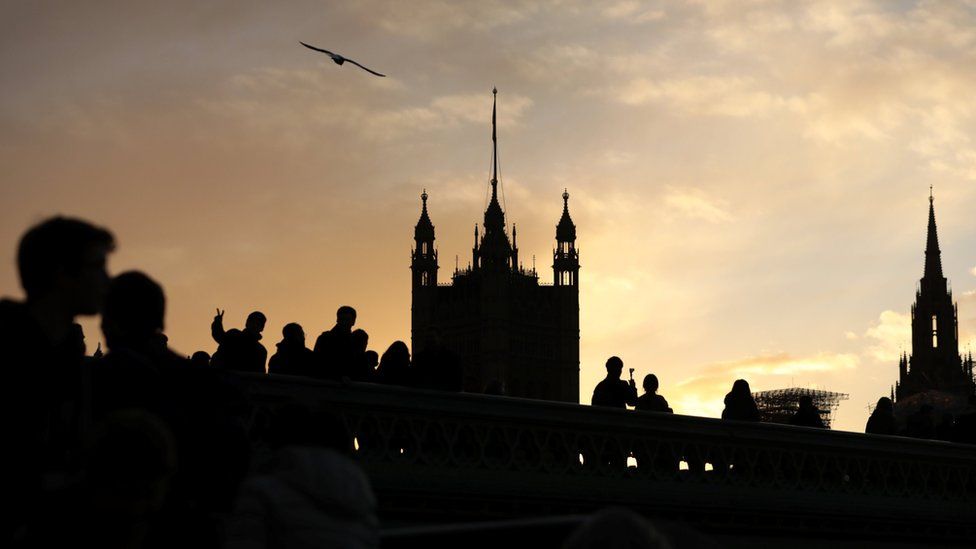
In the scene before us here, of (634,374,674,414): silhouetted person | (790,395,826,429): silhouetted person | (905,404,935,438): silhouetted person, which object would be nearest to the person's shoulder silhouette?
(634,374,674,414): silhouetted person

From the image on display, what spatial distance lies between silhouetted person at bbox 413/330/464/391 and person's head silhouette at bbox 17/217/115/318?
31.9 ft

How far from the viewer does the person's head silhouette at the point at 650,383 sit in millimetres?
18047

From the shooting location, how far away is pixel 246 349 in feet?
45.5

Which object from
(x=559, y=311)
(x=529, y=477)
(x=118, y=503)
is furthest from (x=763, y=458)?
(x=559, y=311)

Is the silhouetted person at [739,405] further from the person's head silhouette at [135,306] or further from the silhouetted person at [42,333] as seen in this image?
the silhouetted person at [42,333]

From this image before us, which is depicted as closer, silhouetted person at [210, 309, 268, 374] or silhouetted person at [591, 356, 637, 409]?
silhouetted person at [210, 309, 268, 374]

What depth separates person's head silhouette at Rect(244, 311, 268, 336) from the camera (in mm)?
13961

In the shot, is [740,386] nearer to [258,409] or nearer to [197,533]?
[258,409]

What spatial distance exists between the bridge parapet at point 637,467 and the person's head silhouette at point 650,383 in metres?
1.04

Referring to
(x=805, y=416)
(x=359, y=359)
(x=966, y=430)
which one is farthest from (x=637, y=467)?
(x=966, y=430)

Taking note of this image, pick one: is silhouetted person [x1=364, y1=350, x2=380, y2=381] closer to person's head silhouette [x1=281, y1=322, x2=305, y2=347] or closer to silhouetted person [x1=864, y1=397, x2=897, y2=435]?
person's head silhouette [x1=281, y1=322, x2=305, y2=347]

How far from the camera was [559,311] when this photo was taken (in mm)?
158875

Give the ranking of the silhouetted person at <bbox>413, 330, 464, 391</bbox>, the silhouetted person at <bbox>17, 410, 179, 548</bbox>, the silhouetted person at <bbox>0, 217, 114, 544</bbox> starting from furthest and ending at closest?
the silhouetted person at <bbox>413, 330, 464, 391</bbox> < the silhouetted person at <bbox>0, 217, 114, 544</bbox> < the silhouetted person at <bbox>17, 410, 179, 548</bbox>

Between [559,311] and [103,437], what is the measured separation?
6091 inches
